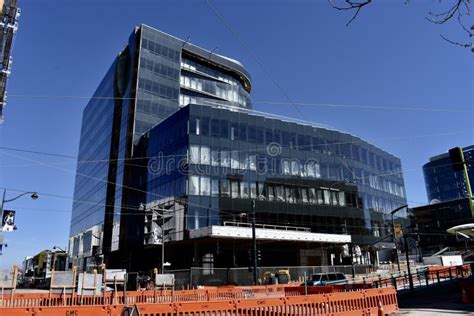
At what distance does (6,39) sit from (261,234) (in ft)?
93.8

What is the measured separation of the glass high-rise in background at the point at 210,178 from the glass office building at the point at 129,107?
0.69 ft

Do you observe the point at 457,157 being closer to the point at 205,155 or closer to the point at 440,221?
the point at 205,155

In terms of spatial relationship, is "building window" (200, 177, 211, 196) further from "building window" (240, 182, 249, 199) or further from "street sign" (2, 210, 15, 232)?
"street sign" (2, 210, 15, 232)

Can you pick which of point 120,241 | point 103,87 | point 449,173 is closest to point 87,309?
point 120,241

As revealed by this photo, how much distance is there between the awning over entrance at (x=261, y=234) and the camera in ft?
132

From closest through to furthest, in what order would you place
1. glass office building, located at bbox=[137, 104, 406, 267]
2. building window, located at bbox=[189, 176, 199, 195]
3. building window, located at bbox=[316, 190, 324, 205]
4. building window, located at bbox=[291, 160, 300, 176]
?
building window, located at bbox=[189, 176, 199, 195] → glass office building, located at bbox=[137, 104, 406, 267] → building window, located at bbox=[291, 160, 300, 176] → building window, located at bbox=[316, 190, 324, 205]

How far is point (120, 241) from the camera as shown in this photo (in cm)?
6109

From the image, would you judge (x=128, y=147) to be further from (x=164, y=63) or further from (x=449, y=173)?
(x=449, y=173)

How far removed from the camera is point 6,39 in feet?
96.9

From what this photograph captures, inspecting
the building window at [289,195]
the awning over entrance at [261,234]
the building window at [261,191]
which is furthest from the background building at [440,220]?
the building window at [261,191]

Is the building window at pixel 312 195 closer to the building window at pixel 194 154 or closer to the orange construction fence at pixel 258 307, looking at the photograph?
the building window at pixel 194 154

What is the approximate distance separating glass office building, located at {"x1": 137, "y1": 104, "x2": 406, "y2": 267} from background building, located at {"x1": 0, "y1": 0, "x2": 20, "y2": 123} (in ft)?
65.6

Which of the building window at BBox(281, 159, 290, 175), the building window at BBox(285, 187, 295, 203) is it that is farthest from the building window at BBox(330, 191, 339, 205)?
the building window at BBox(281, 159, 290, 175)

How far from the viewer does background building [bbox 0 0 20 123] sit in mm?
29031
